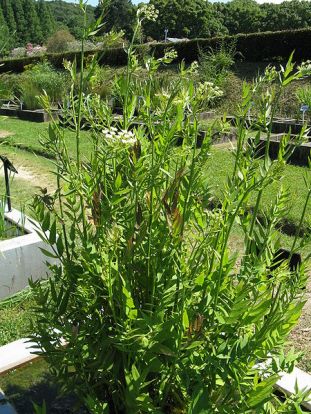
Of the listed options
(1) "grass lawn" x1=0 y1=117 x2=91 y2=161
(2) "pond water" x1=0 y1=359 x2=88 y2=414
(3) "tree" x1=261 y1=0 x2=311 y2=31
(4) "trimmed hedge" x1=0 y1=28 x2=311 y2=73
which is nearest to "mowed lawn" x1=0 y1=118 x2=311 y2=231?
(1) "grass lawn" x1=0 y1=117 x2=91 y2=161

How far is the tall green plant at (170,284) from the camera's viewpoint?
4.54 ft

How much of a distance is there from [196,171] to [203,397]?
674mm

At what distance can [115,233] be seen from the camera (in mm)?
1370

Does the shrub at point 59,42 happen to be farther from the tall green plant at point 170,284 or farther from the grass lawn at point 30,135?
the tall green plant at point 170,284

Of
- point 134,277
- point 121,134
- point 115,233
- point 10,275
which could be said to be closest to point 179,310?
point 134,277

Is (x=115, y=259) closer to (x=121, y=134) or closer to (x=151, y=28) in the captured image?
(x=121, y=134)

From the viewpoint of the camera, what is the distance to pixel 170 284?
4.93 feet

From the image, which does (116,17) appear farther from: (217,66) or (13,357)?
(217,66)

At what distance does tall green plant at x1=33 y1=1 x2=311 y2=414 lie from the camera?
1384 millimetres

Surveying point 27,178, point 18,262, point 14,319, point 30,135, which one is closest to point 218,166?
point 27,178

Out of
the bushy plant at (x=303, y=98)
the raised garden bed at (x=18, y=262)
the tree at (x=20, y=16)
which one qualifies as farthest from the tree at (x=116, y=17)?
the tree at (x=20, y=16)

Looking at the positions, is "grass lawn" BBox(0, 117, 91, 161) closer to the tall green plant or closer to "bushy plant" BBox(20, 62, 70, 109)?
"bushy plant" BBox(20, 62, 70, 109)

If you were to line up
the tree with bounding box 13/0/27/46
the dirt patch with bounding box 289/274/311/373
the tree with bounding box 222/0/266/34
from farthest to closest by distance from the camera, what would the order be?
the tree with bounding box 13/0/27/46 → the tree with bounding box 222/0/266/34 → the dirt patch with bounding box 289/274/311/373

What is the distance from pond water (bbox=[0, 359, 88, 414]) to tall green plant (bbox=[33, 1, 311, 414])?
1.87ft
